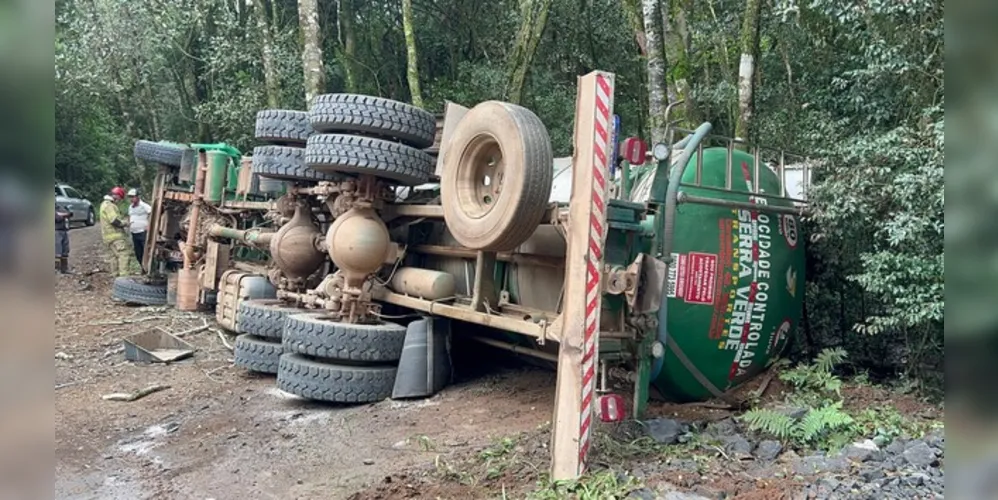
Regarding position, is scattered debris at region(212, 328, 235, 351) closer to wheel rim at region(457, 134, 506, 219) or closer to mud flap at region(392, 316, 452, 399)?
mud flap at region(392, 316, 452, 399)

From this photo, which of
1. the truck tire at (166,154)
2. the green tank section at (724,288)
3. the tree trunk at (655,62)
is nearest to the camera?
the green tank section at (724,288)

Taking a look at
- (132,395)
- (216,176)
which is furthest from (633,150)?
(216,176)

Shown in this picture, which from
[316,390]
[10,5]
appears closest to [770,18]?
[316,390]

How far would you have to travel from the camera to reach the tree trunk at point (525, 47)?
11.5 metres

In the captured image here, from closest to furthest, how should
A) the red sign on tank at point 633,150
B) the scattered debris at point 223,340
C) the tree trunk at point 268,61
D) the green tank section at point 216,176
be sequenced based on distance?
the red sign on tank at point 633,150 < the scattered debris at point 223,340 < the green tank section at point 216,176 < the tree trunk at point 268,61

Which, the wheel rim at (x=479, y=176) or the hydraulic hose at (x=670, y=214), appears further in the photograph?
the wheel rim at (x=479, y=176)

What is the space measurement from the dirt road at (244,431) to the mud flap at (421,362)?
117 mm

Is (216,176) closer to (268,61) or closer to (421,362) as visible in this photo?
(268,61)

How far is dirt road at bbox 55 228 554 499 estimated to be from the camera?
176 inches

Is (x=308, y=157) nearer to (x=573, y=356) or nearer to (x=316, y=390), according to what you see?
(x=316, y=390)

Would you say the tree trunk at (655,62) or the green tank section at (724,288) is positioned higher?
the tree trunk at (655,62)

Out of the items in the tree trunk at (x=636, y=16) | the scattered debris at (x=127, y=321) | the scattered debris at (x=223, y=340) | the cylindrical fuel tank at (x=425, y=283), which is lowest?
the scattered debris at (x=127, y=321)

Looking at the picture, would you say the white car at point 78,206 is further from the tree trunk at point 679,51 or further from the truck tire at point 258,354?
the tree trunk at point 679,51

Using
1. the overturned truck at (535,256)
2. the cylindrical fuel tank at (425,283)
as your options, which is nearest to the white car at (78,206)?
the overturned truck at (535,256)
